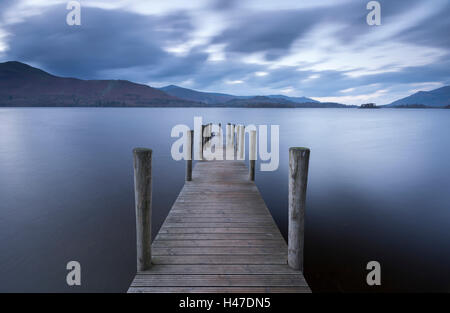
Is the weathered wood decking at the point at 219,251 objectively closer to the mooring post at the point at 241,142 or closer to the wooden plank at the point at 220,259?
the wooden plank at the point at 220,259

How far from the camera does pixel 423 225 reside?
8312 mm

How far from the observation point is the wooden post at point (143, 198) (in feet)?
12.1

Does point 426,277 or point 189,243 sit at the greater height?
point 189,243

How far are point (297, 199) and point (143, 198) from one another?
223 cm

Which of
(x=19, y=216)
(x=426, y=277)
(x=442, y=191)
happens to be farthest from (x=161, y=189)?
(x=442, y=191)

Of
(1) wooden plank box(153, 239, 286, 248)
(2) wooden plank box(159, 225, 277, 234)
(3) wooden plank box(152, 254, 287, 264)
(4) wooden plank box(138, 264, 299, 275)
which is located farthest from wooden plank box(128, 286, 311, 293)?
(2) wooden plank box(159, 225, 277, 234)

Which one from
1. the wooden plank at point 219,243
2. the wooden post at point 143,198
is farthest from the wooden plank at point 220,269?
the wooden plank at point 219,243

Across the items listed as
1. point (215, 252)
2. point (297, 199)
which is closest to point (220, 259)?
point (215, 252)

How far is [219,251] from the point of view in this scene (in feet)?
14.5

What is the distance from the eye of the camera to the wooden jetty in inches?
142

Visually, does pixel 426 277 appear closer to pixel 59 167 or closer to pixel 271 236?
pixel 271 236

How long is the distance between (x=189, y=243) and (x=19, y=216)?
699cm

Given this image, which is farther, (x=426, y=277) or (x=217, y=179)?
(x=217, y=179)
